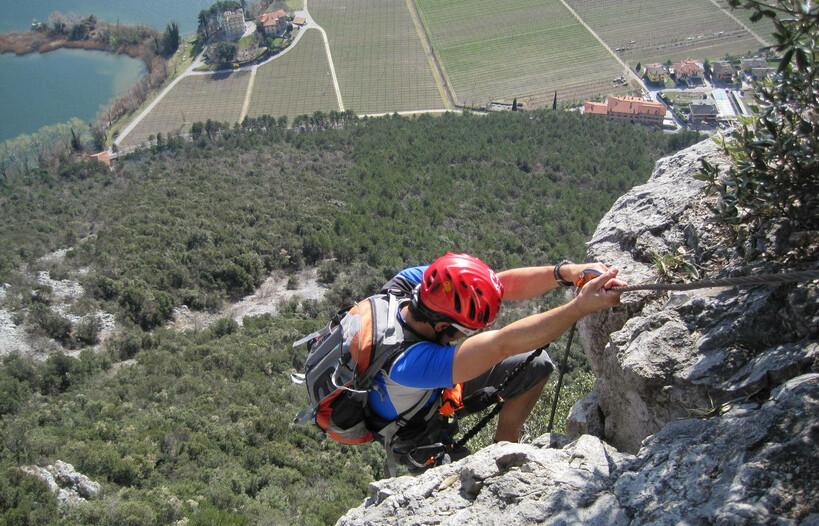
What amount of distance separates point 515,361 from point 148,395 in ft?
37.7

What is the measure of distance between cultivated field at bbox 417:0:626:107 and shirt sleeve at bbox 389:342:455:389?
183 ft

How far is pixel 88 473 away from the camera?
8812mm

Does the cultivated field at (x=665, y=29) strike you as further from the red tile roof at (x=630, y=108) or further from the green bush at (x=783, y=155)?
the green bush at (x=783, y=155)

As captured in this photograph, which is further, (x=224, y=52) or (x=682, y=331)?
(x=224, y=52)

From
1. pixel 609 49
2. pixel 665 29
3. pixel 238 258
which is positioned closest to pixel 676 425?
pixel 238 258

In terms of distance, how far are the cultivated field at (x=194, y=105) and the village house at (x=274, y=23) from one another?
907 centimetres

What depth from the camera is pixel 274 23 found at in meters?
72.0

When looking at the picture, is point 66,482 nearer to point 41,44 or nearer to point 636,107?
point 636,107

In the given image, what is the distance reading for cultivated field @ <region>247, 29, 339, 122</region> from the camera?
190ft

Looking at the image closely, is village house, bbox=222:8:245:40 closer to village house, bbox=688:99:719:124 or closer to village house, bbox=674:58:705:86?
village house, bbox=674:58:705:86

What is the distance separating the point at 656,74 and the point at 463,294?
2481 inches

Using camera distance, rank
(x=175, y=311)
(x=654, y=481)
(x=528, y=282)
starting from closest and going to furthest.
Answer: (x=654, y=481)
(x=528, y=282)
(x=175, y=311)

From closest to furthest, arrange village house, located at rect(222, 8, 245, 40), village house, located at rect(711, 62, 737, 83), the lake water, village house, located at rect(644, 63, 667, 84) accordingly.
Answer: village house, located at rect(711, 62, 737, 83) < village house, located at rect(644, 63, 667, 84) < the lake water < village house, located at rect(222, 8, 245, 40)

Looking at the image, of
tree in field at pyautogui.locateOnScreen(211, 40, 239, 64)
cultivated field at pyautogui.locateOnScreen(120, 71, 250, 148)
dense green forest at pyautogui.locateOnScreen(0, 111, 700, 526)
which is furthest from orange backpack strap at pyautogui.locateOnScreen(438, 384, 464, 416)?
tree in field at pyautogui.locateOnScreen(211, 40, 239, 64)
